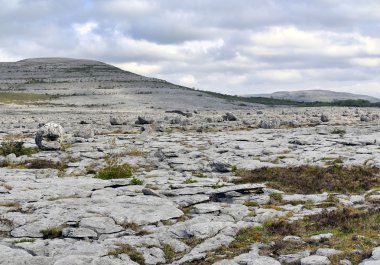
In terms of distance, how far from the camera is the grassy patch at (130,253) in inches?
450

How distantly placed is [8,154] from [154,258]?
15.6 m

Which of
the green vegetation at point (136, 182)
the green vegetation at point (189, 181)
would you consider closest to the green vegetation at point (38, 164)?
the green vegetation at point (136, 182)

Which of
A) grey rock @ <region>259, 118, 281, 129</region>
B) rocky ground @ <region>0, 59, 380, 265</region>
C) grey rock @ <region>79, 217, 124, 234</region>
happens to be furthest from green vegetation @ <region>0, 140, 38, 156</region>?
grey rock @ <region>259, 118, 281, 129</region>

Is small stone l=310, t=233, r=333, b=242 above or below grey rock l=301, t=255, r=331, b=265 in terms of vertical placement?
above

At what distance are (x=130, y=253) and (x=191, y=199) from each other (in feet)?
15.1

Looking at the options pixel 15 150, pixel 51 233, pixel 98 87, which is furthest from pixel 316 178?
pixel 98 87

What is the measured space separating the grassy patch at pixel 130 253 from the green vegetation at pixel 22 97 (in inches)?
2692

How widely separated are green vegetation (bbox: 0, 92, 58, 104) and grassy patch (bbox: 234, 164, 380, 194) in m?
63.1

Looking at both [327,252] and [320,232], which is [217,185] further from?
[327,252]

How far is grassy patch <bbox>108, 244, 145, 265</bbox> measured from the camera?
11439 mm

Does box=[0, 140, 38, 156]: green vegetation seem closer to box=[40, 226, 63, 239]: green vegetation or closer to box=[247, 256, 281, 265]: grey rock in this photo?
box=[40, 226, 63, 239]: green vegetation

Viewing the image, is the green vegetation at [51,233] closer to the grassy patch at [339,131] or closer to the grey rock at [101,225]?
the grey rock at [101,225]

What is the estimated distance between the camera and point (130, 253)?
38.3 feet

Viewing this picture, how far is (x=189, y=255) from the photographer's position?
37.8 ft
